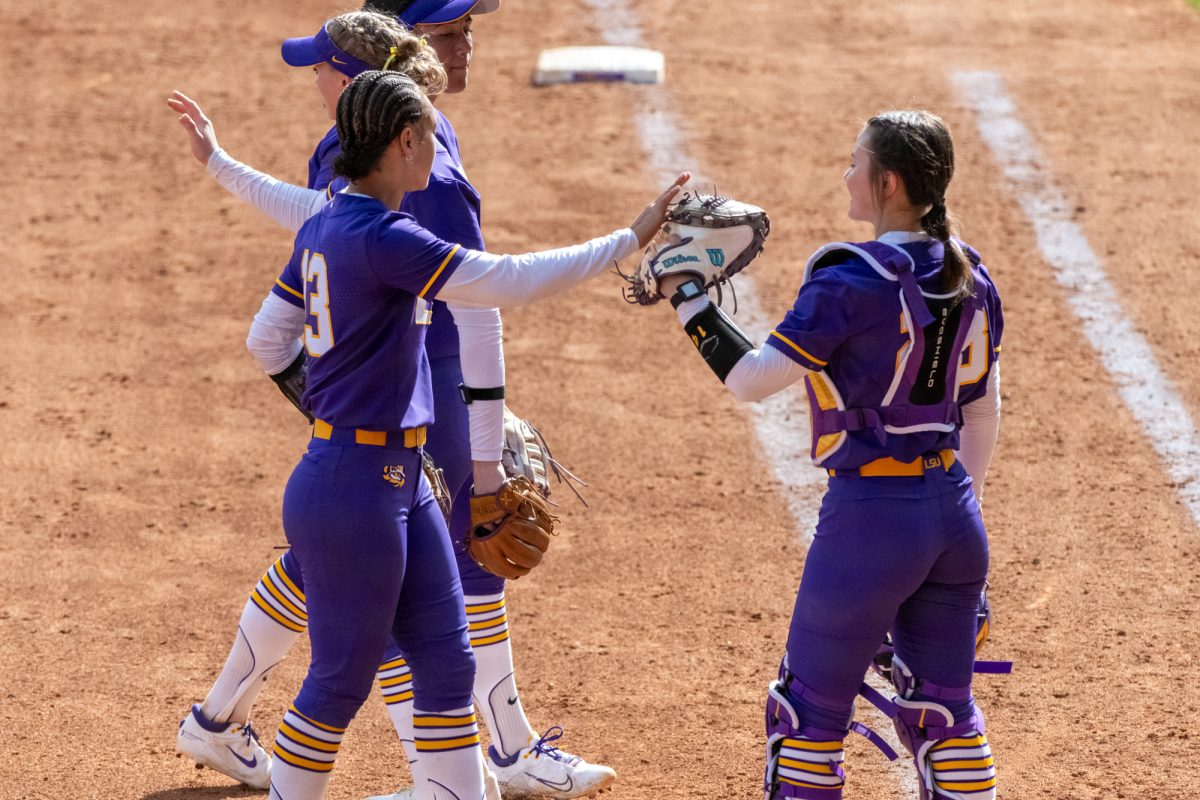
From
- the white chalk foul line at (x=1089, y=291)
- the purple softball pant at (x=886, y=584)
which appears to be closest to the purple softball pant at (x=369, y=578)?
the purple softball pant at (x=886, y=584)

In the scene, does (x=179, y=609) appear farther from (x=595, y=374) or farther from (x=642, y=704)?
(x=595, y=374)

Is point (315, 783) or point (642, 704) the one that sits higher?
point (315, 783)

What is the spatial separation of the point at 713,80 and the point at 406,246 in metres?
7.41

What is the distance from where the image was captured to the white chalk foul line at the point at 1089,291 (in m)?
6.66

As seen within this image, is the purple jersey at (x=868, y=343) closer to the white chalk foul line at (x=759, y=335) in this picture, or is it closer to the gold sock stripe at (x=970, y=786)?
the gold sock stripe at (x=970, y=786)

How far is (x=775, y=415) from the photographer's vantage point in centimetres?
714

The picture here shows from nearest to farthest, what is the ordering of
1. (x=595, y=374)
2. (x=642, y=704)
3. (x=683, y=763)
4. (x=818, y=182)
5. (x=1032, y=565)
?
(x=683, y=763)
(x=642, y=704)
(x=1032, y=565)
(x=595, y=374)
(x=818, y=182)

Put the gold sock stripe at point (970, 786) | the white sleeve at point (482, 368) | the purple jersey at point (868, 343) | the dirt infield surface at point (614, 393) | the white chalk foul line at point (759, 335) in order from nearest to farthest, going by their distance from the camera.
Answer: the purple jersey at point (868, 343), the gold sock stripe at point (970, 786), the white sleeve at point (482, 368), the dirt infield surface at point (614, 393), the white chalk foul line at point (759, 335)

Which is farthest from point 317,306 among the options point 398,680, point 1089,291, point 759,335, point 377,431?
point 1089,291

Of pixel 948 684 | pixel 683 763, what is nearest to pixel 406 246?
pixel 948 684

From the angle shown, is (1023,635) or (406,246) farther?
(1023,635)

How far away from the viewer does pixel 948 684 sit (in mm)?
3668

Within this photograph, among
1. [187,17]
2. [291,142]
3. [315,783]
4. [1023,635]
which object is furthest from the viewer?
[187,17]

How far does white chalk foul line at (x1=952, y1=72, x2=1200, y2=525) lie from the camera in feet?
21.9
